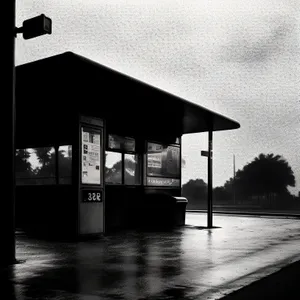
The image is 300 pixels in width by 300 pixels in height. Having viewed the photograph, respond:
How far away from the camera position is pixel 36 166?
13.2 m

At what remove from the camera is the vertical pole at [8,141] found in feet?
24.2

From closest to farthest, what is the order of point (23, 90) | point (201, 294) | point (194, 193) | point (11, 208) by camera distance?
point (201, 294)
point (11, 208)
point (23, 90)
point (194, 193)

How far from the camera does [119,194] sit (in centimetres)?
1398

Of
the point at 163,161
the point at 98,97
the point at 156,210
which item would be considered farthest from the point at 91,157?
the point at 163,161

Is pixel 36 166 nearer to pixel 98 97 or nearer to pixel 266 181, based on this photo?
pixel 98 97

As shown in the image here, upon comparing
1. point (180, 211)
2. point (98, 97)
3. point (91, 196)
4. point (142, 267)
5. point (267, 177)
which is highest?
point (98, 97)

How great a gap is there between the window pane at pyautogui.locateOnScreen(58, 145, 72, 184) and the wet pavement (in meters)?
1.79

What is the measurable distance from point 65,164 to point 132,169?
300 cm

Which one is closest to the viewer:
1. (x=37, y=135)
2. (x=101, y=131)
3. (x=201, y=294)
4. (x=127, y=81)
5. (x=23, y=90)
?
(x=201, y=294)

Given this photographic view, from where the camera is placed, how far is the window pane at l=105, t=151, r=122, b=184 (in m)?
13.6

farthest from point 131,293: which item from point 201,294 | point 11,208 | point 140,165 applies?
point 140,165

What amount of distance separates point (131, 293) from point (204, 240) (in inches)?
245

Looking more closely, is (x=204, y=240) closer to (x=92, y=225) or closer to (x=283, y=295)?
(x=92, y=225)

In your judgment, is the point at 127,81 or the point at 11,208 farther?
the point at 127,81
